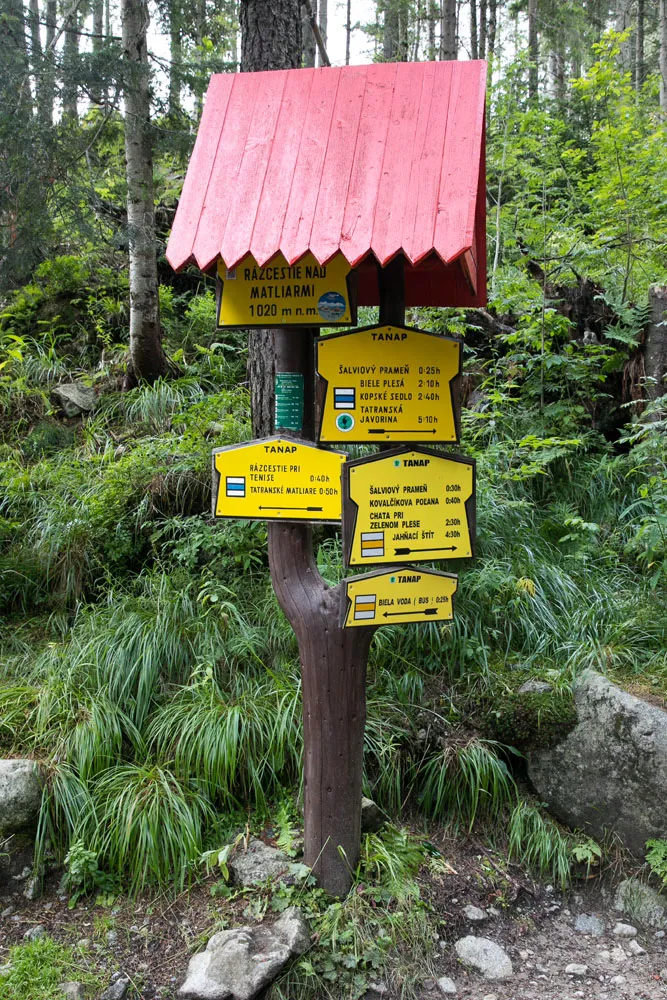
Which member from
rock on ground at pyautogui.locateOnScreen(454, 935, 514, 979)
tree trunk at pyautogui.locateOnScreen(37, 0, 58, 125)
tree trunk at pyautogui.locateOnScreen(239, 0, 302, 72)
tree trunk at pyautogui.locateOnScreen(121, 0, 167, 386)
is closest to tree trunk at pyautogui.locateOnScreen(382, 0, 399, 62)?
tree trunk at pyautogui.locateOnScreen(121, 0, 167, 386)

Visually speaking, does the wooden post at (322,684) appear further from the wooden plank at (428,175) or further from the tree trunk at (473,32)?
the tree trunk at (473,32)

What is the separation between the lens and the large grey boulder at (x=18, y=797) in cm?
339

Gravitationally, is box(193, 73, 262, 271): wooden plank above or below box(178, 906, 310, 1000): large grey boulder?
above

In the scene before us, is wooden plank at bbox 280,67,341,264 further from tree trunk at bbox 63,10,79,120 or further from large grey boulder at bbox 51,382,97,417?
large grey boulder at bbox 51,382,97,417

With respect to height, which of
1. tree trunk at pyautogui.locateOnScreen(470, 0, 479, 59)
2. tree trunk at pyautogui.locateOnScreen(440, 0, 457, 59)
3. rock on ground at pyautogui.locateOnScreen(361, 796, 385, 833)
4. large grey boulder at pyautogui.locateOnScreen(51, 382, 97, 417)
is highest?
tree trunk at pyautogui.locateOnScreen(470, 0, 479, 59)

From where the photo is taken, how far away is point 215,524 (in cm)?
501

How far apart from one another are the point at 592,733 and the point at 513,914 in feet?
3.20

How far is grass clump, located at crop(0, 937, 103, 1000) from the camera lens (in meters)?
2.75

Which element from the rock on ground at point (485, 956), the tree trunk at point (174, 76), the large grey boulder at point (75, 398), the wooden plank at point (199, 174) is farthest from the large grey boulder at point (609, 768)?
the tree trunk at point (174, 76)

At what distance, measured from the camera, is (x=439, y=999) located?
2875mm

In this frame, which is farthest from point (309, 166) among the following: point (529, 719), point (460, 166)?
point (529, 719)

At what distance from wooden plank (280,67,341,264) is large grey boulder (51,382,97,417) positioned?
5.07m

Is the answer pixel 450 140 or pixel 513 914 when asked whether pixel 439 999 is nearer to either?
pixel 513 914

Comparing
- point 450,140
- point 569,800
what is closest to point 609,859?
point 569,800
